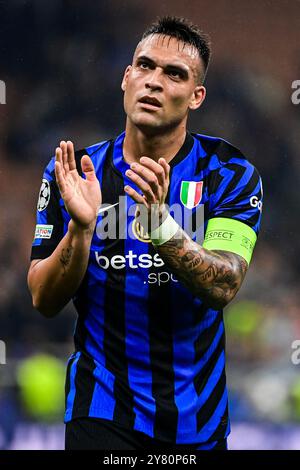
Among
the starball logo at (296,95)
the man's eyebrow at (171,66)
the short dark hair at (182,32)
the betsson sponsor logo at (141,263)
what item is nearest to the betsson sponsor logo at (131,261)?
the betsson sponsor logo at (141,263)

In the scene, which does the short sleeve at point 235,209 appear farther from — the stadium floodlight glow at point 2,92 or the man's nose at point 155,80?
the stadium floodlight glow at point 2,92

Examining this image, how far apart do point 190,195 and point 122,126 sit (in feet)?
11.2

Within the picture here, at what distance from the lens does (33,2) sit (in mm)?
6992

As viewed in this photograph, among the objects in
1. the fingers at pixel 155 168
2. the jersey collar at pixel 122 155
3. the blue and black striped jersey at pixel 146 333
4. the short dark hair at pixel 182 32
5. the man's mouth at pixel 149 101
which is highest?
the short dark hair at pixel 182 32

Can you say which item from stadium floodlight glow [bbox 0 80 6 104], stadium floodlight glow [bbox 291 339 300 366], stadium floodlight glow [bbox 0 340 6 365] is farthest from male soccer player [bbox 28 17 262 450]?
stadium floodlight glow [bbox 0 80 6 104]

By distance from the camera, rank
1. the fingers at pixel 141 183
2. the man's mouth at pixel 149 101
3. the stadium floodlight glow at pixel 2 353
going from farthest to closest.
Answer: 1. the stadium floodlight glow at pixel 2 353
2. the man's mouth at pixel 149 101
3. the fingers at pixel 141 183

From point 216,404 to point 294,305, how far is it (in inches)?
126

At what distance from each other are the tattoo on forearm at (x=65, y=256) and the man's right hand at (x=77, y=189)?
102mm

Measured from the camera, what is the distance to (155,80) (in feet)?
11.0

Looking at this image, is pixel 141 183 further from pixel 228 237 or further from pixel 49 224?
Answer: pixel 49 224

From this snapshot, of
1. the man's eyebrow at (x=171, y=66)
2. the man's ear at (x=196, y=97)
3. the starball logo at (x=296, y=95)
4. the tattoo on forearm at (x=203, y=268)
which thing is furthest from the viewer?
the starball logo at (x=296, y=95)

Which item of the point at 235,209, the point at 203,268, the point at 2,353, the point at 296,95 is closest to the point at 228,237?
the point at 235,209

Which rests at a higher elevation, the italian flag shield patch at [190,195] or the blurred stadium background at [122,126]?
the blurred stadium background at [122,126]

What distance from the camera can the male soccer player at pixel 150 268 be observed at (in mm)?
3096
